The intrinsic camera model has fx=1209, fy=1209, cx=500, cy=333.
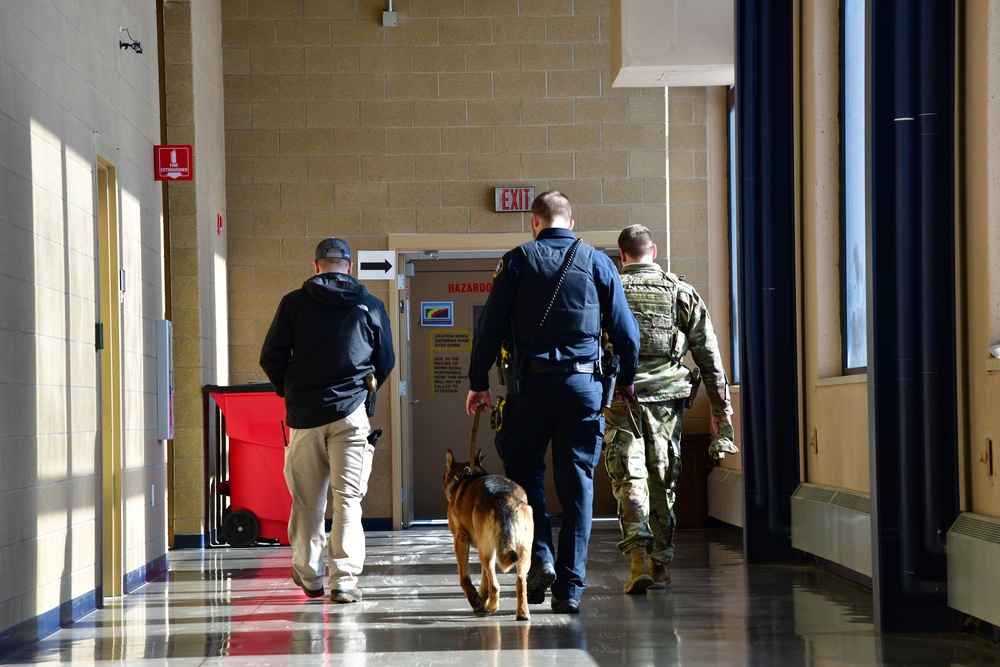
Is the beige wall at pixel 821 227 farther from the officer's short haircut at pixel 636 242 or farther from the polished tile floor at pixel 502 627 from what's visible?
the officer's short haircut at pixel 636 242

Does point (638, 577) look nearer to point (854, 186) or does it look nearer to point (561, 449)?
point (561, 449)

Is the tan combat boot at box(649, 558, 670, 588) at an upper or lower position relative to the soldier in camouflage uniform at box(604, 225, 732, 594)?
lower

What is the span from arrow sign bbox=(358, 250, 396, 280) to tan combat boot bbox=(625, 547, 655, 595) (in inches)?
178

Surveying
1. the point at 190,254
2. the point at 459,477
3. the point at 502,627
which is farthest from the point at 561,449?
the point at 190,254

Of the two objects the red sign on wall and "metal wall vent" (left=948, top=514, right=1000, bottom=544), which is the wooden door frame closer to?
the red sign on wall

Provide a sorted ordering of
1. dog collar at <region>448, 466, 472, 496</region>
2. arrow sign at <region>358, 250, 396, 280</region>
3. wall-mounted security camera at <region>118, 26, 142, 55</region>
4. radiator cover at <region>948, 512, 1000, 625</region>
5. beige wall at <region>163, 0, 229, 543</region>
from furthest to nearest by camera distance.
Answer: arrow sign at <region>358, 250, 396, 280</region>, beige wall at <region>163, 0, 229, 543</region>, wall-mounted security camera at <region>118, 26, 142, 55</region>, dog collar at <region>448, 466, 472, 496</region>, radiator cover at <region>948, 512, 1000, 625</region>

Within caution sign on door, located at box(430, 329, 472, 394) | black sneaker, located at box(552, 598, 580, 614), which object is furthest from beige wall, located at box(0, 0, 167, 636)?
caution sign on door, located at box(430, 329, 472, 394)

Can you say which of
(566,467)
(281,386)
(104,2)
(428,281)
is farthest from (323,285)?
(428,281)

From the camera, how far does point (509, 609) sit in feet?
16.3

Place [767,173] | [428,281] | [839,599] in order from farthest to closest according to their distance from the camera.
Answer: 1. [428,281]
2. [767,173]
3. [839,599]

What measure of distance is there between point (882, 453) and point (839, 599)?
1110 mm

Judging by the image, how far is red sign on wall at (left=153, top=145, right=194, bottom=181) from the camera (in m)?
7.16

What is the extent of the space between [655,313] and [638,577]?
1201mm

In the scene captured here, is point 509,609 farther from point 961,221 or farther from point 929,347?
point 961,221
